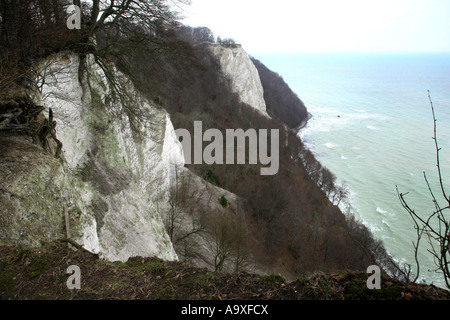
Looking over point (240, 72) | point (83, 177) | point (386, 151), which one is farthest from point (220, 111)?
point (83, 177)

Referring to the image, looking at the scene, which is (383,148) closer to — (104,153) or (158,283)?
(104,153)

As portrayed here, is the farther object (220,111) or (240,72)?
(240,72)

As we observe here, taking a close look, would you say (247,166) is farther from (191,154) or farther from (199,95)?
(199,95)

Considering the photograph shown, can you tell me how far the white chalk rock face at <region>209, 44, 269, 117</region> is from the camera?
4903 centimetres

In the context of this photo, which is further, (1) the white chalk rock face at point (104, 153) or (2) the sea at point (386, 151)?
(2) the sea at point (386, 151)

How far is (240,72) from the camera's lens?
5169 centimetres

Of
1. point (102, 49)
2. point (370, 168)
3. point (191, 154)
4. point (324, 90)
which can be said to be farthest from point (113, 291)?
point (324, 90)

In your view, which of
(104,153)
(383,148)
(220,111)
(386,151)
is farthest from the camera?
(383,148)

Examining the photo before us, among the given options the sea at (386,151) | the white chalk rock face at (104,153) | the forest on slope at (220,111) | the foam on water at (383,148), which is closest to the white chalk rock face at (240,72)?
the forest on slope at (220,111)

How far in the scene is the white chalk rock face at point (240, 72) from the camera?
161ft

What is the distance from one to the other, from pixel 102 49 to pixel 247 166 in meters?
25.1

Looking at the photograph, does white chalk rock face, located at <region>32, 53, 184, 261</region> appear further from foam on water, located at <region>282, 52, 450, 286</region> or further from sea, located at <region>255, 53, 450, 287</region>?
foam on water, located at <region>282, 52, 450, 286</region>

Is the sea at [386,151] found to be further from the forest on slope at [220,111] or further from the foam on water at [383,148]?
the forest on slope at [220,111]

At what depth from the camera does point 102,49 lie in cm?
844
